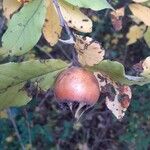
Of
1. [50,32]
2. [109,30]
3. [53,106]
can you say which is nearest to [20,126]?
[53,106]

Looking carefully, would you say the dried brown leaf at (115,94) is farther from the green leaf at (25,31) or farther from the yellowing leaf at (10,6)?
the yellowing leaf at (10,6)

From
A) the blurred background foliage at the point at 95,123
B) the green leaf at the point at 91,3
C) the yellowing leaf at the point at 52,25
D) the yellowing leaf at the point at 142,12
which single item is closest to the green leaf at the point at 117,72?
the green leaf at the point at 91,3

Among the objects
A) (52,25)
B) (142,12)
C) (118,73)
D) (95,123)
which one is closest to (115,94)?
(118,73)

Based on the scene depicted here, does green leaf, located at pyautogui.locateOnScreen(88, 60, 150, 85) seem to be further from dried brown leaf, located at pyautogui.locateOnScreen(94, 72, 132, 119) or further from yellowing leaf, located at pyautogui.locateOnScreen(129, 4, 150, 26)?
yellowing leaf, located at pyautogui.locateOnScreen(129, 4, 150, 26)

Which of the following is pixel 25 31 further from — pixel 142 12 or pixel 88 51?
pixel 142 12

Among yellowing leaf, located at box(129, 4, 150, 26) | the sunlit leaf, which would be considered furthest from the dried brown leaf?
yellowing leaf, located at box(129, 4, 150, 26)

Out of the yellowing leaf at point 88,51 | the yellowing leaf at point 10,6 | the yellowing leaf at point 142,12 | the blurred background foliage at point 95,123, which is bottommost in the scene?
the blurred background foliage at point 95,123

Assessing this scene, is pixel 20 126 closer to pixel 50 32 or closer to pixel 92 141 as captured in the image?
pixel 92 141
